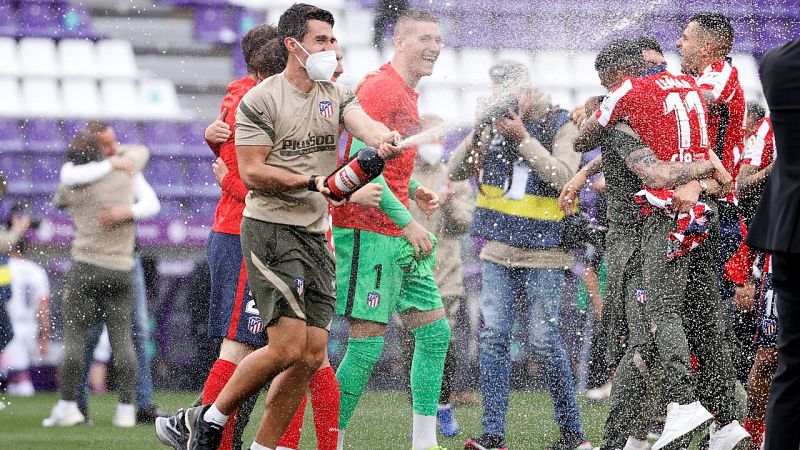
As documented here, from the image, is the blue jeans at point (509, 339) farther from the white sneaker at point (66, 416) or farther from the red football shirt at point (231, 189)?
the white sneaker at point (66, 416)

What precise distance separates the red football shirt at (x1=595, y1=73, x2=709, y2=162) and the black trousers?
157 cm

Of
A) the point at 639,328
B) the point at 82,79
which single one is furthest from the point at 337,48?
the point at 82,79

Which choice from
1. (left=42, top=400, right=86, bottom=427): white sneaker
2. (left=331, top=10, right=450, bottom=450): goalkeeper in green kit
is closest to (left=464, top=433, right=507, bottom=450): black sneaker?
(left=331, top=10, right=450, bottom=450): goalkeeper in green kit

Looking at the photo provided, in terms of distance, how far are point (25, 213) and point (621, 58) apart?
6168 millimetres

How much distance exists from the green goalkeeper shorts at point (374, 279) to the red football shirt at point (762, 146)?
1704 mm

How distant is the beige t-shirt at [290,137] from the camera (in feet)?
16.1

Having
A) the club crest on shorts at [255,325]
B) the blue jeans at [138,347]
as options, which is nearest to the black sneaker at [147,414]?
the blue jeans at [138,347]

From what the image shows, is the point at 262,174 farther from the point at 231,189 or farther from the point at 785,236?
the point at 785,236

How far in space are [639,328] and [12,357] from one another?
5558mm

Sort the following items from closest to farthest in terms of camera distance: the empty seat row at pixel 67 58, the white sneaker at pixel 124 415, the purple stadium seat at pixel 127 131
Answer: the white sneaker at pixel 124 415
the purple stadium seat at pixel 127 131
the empty seat row at pixel 67 58

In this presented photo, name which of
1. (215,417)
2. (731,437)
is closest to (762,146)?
(731,437)

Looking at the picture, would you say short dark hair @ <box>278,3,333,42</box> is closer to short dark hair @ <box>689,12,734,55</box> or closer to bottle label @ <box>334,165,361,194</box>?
bottle label @ <box>334,165,361,194</box>

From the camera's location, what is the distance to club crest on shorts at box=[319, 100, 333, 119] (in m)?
5.02

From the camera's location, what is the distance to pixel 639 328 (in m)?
5.53
